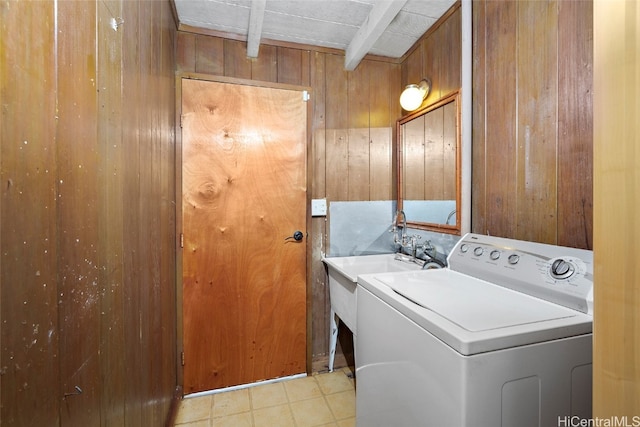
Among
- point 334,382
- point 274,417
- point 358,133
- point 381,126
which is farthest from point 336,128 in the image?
point 274,417

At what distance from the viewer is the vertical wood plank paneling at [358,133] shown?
2137 mm

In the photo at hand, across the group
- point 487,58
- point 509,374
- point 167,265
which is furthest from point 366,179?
point 509,374

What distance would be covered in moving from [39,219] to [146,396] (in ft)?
3.25

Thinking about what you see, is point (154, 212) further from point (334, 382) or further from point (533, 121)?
point (533, 121)

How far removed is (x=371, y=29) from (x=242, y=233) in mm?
1512

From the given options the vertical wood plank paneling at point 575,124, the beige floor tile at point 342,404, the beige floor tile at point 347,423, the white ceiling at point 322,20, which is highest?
the white ceiling at point 322,20

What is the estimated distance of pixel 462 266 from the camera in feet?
4.32

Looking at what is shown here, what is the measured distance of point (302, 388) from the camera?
75.6 inches

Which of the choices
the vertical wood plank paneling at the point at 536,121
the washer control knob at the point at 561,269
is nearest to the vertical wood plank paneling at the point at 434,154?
the vertical wood plank paneling at the point at 536,121

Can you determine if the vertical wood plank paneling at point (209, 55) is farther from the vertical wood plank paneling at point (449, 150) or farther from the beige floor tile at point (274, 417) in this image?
the beige floor tile at point (274, 417)

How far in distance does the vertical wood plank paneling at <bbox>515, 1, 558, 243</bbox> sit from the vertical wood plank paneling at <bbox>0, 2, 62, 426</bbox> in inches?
62.7

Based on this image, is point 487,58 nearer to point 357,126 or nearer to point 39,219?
point 357,126

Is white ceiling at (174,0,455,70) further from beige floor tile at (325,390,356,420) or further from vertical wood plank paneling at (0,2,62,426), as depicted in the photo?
beige floor tile at (325,390,356,420)

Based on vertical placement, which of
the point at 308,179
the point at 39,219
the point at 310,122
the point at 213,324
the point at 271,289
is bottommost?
the point at 213,324
